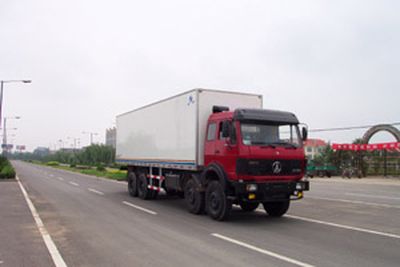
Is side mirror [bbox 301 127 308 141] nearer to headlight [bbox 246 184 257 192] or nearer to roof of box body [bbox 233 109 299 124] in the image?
roof of box body [bbox 233 109 299 124]

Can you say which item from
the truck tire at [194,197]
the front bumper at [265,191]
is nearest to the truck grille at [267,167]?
the front bumper at [265,191]

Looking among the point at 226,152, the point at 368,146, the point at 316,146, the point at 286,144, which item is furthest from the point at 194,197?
the point at 316,146

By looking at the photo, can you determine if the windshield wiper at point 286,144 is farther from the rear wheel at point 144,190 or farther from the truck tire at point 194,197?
the rear wheel at point 144,190

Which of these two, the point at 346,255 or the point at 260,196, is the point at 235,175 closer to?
the point at 260,196

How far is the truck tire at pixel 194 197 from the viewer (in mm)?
11523

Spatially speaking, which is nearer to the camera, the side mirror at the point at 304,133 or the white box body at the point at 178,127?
the side mirror at the point at 304,133

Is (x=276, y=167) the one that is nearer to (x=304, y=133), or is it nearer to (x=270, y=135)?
(x=270, y=135)

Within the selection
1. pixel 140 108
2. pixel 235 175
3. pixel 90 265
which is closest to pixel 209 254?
pixel 90 265

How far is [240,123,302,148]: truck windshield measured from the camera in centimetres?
1016

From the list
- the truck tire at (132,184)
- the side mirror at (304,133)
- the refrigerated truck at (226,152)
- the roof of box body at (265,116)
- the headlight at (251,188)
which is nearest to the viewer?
the headlight at (251,188)

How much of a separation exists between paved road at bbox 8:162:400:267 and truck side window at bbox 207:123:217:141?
91.2 inches

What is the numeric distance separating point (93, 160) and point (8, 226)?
76.0 meters

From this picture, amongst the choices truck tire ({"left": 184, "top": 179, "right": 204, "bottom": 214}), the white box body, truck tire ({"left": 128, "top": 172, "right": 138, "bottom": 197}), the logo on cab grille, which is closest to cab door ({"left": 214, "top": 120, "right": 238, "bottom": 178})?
the white box body

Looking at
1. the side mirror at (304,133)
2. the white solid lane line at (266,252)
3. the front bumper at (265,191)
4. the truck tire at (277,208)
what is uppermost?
the side mirror at (304,133)
